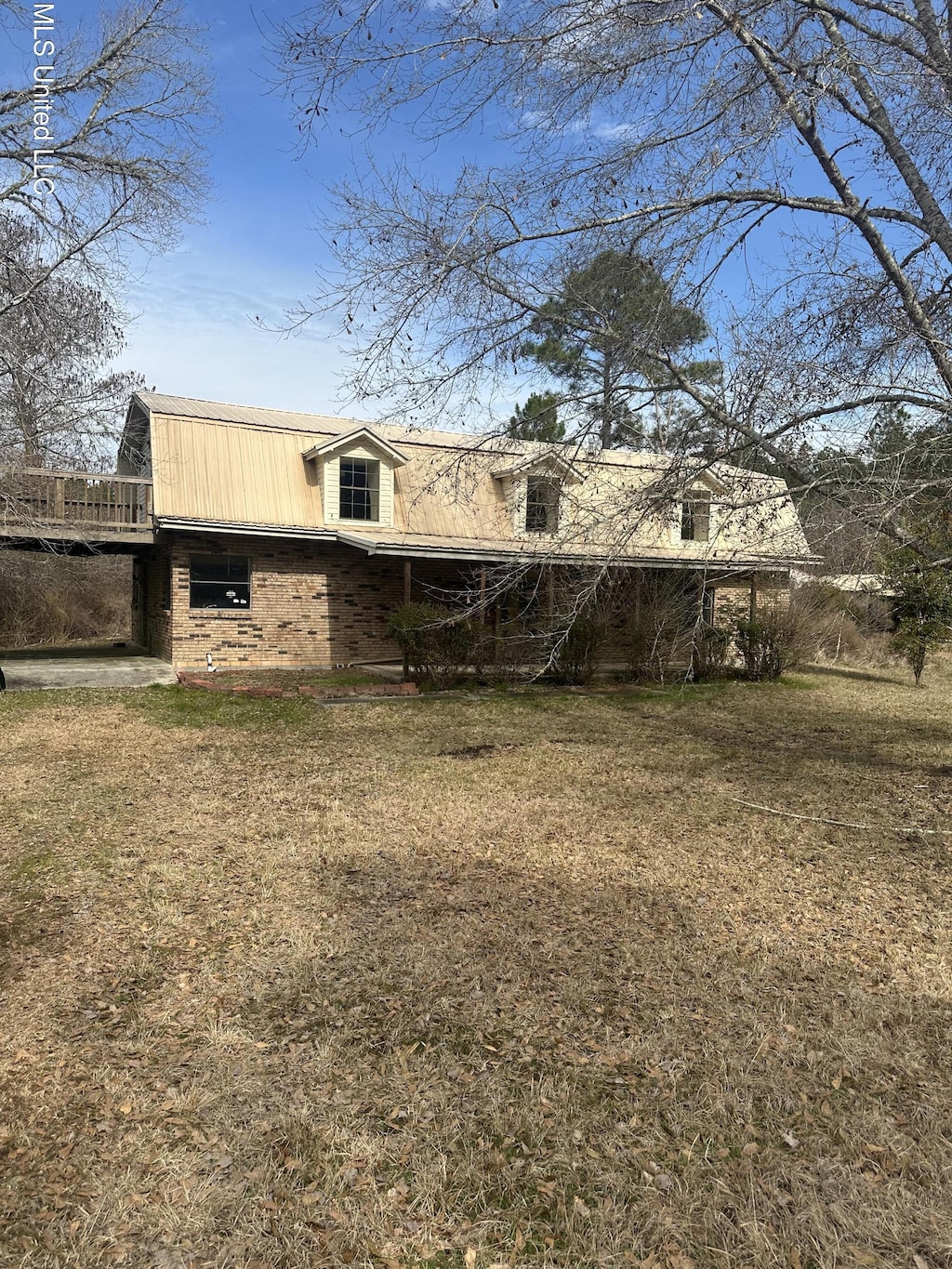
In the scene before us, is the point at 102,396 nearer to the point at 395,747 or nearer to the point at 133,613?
the point at 395,747

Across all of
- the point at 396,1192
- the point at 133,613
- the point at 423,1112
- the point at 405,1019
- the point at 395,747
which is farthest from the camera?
the point at 133,613

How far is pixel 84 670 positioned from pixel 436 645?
21.6ft

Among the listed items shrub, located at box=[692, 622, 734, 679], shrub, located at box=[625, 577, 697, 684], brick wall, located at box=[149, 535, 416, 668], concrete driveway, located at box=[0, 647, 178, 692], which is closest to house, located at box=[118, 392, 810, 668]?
brick wall, located at box=[149, 535, 416, 668]

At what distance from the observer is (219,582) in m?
15.5

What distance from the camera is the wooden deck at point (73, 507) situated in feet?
40.7

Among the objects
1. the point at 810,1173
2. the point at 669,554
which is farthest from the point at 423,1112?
the point at 669,554

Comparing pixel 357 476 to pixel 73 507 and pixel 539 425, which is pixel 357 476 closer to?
pixel 73 507

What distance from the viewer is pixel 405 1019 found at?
3553 mm

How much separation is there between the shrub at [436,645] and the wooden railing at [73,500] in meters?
5.51

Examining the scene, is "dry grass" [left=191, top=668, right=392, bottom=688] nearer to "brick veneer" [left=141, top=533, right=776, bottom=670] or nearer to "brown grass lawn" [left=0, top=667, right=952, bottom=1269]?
"brick veneer" [left=141, top=533, right=776, bottom=670]

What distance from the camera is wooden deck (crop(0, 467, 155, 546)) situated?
40.7 ft

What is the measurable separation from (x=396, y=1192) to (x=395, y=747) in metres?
6.87

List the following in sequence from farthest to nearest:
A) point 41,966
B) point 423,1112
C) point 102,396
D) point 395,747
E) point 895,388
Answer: point 102,396, point 395,747, point 895,388, point 41,966, point 423,1112

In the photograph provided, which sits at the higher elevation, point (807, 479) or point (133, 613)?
point (807, 479)
